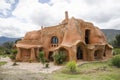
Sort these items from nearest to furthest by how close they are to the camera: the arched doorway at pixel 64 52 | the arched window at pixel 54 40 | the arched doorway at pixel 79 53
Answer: the arched doorway at pixel 64 52 < the arched doorway at pixel 79 53 < the arched window at pixel 54 40

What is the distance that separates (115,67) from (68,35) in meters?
11.0

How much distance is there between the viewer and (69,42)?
3700cm

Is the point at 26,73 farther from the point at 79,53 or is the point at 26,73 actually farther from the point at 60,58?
the point at 79,53

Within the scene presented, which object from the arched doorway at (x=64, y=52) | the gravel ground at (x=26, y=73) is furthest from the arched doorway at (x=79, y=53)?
the gravel ground at (x=26, y=73)

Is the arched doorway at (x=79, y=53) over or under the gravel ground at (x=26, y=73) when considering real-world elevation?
over

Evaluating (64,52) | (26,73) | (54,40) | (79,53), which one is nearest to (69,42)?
(64,52)

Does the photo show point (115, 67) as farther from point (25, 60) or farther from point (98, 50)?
point (25, 60)

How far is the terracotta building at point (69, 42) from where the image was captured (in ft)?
121

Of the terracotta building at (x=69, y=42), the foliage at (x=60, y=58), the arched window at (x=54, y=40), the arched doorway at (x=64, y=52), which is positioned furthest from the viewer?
the arched window at (x=54, y=40)

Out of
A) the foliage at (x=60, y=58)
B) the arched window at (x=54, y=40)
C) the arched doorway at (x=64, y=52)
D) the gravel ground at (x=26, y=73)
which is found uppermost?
the arched window at (x=54, y=40)

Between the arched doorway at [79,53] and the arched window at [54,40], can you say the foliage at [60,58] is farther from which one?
the arched window at [54,40]

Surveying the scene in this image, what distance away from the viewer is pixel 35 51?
4297 cm

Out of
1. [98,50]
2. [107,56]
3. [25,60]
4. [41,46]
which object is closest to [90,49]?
[98,50]

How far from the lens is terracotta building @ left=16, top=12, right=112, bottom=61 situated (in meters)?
37.0
